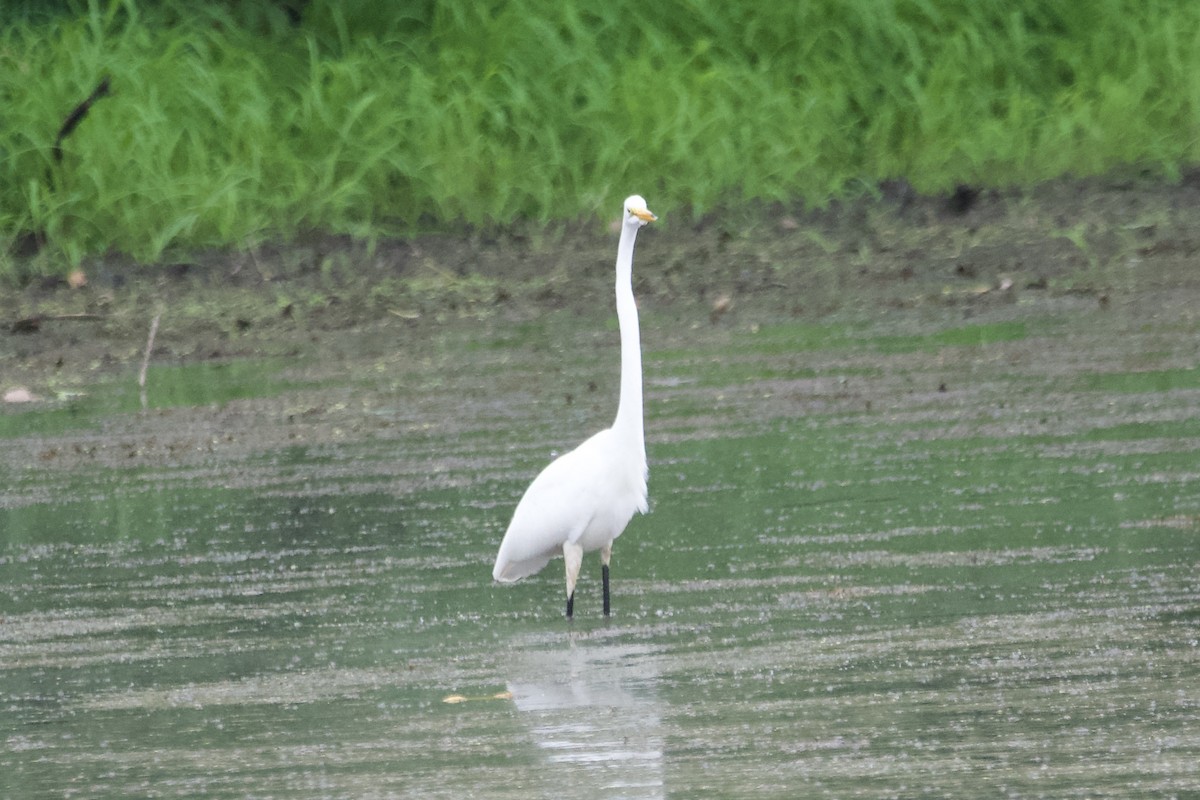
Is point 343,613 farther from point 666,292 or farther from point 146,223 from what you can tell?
point 146,223

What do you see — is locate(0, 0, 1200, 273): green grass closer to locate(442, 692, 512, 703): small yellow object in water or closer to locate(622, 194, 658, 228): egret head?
locate(622, 194, 658, 228): egret head

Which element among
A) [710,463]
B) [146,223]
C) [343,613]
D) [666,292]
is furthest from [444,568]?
[146,223]

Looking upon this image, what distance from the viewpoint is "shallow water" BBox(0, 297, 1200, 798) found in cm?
490

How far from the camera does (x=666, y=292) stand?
39.2 feet

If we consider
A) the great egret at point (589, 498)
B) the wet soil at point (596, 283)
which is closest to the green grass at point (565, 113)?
the wet soil at point (596, 283)

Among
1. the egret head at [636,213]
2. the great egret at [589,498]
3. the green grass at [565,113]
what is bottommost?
the great egret at [589,498]

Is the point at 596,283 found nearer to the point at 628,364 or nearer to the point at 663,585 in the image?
the point at 628,364

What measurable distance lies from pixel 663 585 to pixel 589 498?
0.37m

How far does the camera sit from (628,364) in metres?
6.98

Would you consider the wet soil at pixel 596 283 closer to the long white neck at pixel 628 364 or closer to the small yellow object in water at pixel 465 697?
the long white neck at pixel 628 364

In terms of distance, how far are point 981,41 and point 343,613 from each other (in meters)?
8.85

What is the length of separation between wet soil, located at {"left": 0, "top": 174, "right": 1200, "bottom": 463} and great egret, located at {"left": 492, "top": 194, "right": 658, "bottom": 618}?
11.0 feet

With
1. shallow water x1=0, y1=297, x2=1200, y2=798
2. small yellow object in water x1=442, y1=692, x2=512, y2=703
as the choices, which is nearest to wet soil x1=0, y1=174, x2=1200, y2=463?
shallow water x1=0, y1=297, x2=1200, y2=798

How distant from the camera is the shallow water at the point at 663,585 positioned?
4902mm
